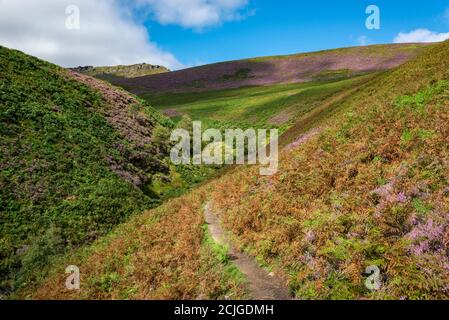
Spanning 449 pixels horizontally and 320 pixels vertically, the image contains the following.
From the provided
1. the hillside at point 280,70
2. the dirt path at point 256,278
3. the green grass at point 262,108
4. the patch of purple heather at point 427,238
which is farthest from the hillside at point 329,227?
the hillside at point 280,70

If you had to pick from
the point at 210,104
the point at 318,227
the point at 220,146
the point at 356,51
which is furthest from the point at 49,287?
the point at 356,51

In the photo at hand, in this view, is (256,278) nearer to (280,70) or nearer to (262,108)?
(262,108)

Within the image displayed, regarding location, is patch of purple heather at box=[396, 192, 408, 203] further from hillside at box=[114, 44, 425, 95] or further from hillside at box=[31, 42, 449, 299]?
hillside at box=[114, 44, 425, 95]

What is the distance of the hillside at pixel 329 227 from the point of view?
1016 centimetres

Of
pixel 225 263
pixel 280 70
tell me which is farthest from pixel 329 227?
pixel 280 70

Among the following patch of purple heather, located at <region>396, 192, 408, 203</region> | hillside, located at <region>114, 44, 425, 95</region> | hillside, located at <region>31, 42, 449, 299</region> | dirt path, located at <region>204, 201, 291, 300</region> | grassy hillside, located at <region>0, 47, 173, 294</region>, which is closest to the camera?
hillside, located at <region>31, 42, 449, 299</region>

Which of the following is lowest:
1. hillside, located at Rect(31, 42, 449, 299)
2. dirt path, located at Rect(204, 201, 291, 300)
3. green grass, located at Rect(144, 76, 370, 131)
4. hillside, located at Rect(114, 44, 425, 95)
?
dirt path, located at Rect(204, 201, 291, 300)

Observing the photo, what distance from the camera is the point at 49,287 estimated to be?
15922mm

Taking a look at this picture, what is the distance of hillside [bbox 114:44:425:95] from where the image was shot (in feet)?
270

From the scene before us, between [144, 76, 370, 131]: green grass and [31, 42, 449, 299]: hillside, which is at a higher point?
[144, 76, 370, 131]: green grass

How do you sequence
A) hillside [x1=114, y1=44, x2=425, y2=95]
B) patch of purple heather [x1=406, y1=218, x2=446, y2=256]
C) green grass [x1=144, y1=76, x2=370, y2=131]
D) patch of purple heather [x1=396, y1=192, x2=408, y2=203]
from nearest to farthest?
1. patch of purple heather [x1=406, y1=218, x2=446, y2=256]
2. patch of purple heather [x1=396, y1=192, x2=408, y2=203]
3. green grass [x1=144, y1=76, x2=370, y2=131]
4. hillside [x1=114, y1=44, x2=425, y2=95]

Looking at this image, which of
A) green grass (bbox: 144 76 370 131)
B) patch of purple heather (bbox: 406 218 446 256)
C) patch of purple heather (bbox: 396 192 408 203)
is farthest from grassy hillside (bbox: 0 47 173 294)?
patch of purple heather (bbox: 406 218 446 256)

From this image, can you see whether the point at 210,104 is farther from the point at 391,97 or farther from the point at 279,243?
the point at 279,243

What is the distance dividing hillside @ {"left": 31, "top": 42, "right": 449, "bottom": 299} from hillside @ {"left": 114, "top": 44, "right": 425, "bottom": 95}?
61.6 m
